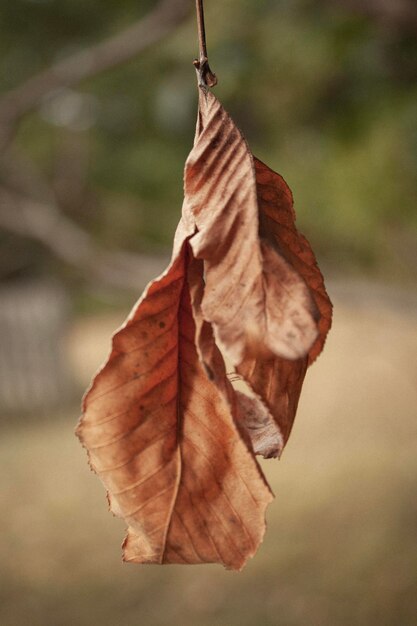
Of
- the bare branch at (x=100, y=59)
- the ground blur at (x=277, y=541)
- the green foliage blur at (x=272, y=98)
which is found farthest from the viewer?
the ground blur at (x=277, y=541)

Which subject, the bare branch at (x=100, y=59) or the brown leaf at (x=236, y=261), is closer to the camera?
the brown leaf at (x=236, y=261)

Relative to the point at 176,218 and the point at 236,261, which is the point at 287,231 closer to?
the point at 236,261

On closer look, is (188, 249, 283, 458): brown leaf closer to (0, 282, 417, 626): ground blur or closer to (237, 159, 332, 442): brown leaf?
(237, 159, 332, 442): brown leaf

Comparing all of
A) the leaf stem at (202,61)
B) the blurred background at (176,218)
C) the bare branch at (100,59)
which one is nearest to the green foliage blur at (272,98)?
the blurred background at (176,218)

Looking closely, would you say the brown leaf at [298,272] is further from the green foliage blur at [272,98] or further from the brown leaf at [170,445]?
the green foliage blur at [272,98]

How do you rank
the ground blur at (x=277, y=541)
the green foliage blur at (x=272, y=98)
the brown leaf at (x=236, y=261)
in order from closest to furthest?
1. the brown leaf at (x=236, y=261)
2. the green foliage blur at (x=272, y=98)
3. the ground blur at (x=277, y=541)

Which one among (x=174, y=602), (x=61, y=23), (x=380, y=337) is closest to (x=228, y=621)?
(x=174, y=602)
